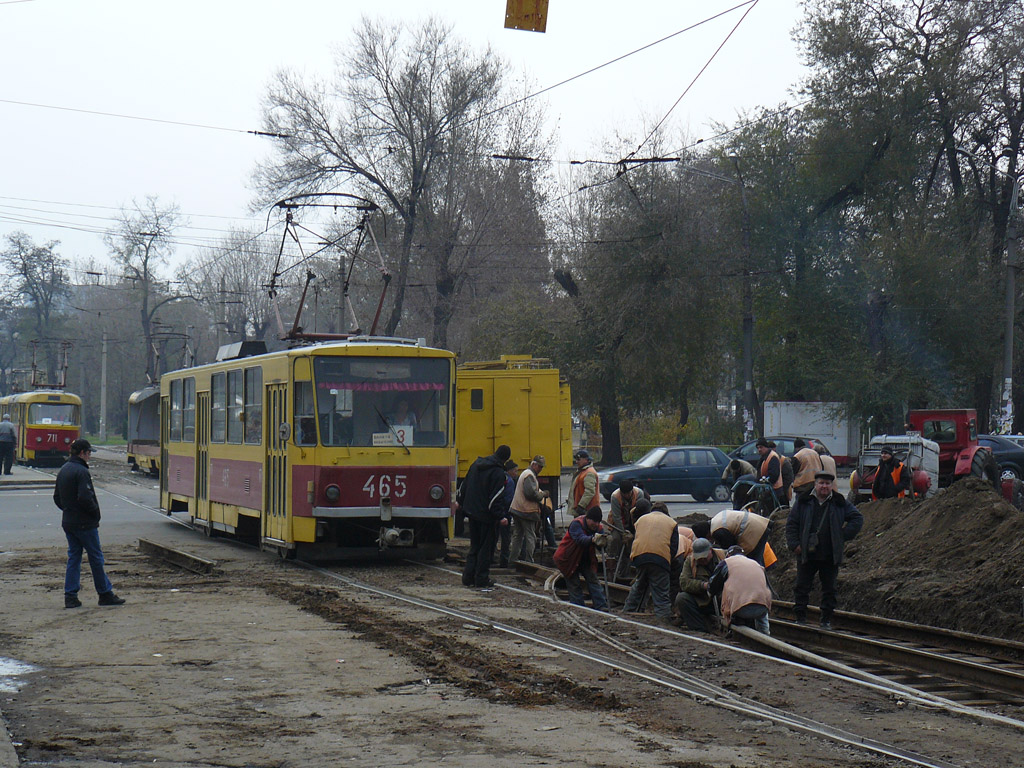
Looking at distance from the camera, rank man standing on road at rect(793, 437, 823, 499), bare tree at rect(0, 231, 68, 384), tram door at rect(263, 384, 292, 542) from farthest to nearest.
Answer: bare tree at rect(0, 231, 68, 384)
man standing on road at rect(793, 437, 823, 499)
tram door at rect(263, 384, 292, 542)

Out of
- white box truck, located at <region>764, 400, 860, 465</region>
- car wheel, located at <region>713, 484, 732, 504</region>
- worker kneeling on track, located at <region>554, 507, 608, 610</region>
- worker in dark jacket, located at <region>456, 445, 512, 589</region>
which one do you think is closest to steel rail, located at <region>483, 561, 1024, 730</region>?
worker kneeling on track, located at <region>554, 507, 608, 610</region>

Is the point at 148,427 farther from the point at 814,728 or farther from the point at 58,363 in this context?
the point at 58,363

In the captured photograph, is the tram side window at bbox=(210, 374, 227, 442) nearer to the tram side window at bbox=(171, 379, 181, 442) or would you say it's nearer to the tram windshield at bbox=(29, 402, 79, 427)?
the tram side window at bbox=(171, 379, 181, 442)

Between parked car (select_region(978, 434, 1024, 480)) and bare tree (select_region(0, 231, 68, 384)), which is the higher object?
bare tree (select_region(0, 231, 68, 384))

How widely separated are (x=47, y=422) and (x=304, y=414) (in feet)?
111

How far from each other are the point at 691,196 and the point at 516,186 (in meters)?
6.28

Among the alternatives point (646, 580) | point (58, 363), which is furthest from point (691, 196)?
point (58, 363)

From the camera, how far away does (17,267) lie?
76.4m

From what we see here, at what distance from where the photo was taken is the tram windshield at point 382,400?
49.4 feet

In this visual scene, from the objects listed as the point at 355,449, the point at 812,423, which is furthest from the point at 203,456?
the point at 812,423

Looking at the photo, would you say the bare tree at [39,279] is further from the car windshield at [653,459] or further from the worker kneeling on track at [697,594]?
the worker kneeling on track at [697,594]

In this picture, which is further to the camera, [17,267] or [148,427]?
[17,267]

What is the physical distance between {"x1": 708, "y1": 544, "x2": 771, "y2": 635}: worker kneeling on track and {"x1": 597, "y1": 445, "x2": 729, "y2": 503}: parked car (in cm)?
1695

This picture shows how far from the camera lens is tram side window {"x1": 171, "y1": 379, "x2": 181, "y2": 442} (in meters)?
21.3
